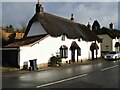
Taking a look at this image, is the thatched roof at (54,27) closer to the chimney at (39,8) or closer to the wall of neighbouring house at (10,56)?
the chimney at (39,8)

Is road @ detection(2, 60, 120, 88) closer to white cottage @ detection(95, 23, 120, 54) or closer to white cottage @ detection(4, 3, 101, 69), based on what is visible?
white cottage @ detection(4, 3, 101, 69)

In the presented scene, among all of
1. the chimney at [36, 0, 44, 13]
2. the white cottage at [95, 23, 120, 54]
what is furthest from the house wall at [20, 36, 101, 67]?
the white cottage at [95, 23, 120, 54]

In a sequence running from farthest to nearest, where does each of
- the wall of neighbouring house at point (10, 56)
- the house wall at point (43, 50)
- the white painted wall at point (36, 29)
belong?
the white painted wall at point (36, 29)
the wall of neighbouring house at point (10, 56)
the house wall at point (43, 50)

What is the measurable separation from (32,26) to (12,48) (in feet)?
25.3

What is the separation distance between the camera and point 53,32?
33219mm

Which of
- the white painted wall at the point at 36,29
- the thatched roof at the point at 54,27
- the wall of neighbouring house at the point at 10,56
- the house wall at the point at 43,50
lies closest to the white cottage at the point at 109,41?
the thatched roof at the point at 54,27

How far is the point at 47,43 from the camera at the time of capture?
31.2 metres

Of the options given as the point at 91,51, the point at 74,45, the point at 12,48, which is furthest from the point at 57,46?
the point at 91,51

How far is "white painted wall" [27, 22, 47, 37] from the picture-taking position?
33.6m

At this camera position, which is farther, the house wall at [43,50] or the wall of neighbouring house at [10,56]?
the wall of neighbouring house at [10,56]

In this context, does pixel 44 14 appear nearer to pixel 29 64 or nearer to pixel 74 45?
pixel 74 45

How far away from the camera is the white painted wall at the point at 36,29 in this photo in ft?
110

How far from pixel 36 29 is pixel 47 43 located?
14.3 ft

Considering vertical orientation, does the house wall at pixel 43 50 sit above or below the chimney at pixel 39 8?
below
